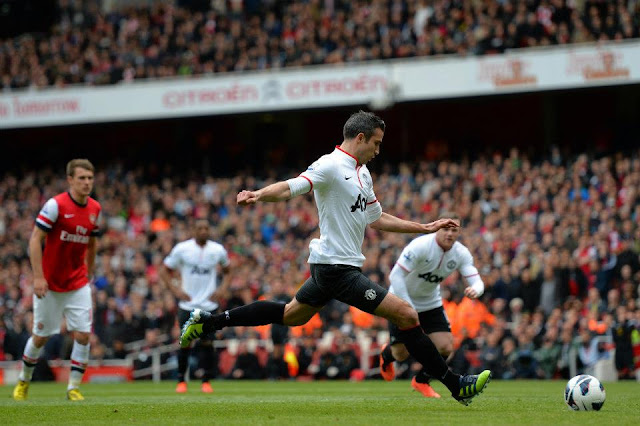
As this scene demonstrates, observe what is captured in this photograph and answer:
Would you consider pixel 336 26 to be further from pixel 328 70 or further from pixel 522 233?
pixel 522 233

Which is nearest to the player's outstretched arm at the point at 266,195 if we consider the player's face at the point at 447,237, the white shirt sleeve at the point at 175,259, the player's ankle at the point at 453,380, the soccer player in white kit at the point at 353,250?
the soccer player in white kit at the point at 353,250

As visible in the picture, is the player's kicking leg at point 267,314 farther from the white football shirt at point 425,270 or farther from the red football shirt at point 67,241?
the white football shirt at point 425,270

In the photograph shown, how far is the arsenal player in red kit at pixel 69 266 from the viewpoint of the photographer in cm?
1130

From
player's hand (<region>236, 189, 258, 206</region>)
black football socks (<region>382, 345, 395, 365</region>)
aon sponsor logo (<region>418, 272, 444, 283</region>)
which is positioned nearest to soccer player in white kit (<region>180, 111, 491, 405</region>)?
player's hand (<region>236, 189, 258, 206</region>)

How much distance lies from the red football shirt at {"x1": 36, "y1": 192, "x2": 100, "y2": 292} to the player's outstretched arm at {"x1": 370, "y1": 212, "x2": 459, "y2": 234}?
12.0 feet

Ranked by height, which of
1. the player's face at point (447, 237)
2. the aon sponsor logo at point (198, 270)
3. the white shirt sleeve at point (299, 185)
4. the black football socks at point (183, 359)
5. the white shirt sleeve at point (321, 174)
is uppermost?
the white shirt sleeve at point (321, 174)

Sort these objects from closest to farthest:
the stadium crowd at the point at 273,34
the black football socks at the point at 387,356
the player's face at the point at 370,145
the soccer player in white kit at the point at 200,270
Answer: the player's face at the point at 370,145 → the black football socks at the point at 387,356 → the soccer player in white kit at the point at 200,270 → the stadium crowd at the point at 273,34

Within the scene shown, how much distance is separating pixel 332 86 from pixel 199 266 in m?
12.9

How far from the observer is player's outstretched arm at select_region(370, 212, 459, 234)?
8.96 m

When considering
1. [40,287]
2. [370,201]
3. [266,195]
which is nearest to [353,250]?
[370,201]

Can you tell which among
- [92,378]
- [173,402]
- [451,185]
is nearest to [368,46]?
[451,185]

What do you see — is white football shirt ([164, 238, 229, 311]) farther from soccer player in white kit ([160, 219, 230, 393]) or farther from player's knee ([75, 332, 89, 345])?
player's knee ([75, 332, 89, 345])

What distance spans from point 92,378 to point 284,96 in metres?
9.70

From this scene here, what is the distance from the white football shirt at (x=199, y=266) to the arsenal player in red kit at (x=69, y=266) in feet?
11.1
